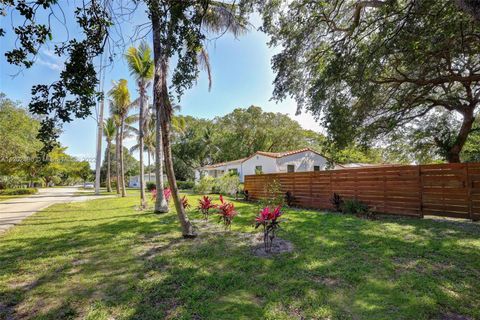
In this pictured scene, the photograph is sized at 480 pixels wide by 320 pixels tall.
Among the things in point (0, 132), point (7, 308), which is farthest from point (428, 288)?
point (0, 132)

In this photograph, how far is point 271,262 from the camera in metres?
4.76

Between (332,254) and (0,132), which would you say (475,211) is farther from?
(0,132)

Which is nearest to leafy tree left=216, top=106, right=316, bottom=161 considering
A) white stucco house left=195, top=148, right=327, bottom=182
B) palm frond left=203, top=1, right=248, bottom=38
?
white stucco house left=195, top=148, right=327, bottom=182

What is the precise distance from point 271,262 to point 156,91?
4.74 m

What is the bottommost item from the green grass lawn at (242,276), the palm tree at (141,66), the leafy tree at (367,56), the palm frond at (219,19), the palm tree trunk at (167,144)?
the green grass lawn at (242,276)

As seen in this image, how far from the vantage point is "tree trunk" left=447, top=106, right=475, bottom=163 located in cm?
1202

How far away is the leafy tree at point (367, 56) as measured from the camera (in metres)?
6.70

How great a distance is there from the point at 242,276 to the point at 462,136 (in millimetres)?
13947

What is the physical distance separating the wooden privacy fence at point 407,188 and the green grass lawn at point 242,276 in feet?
3.53

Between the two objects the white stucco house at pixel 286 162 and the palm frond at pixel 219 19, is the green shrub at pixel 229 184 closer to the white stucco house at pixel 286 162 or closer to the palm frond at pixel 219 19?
the white stucco house at pixel 286 162

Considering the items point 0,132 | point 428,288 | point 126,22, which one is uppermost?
point 0,132

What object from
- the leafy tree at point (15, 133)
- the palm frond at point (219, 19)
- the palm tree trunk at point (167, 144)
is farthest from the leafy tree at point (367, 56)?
the leafy tree at point (15, 133)

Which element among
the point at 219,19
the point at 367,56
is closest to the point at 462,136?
the point at 367,56

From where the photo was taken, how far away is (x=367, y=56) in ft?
24.8
